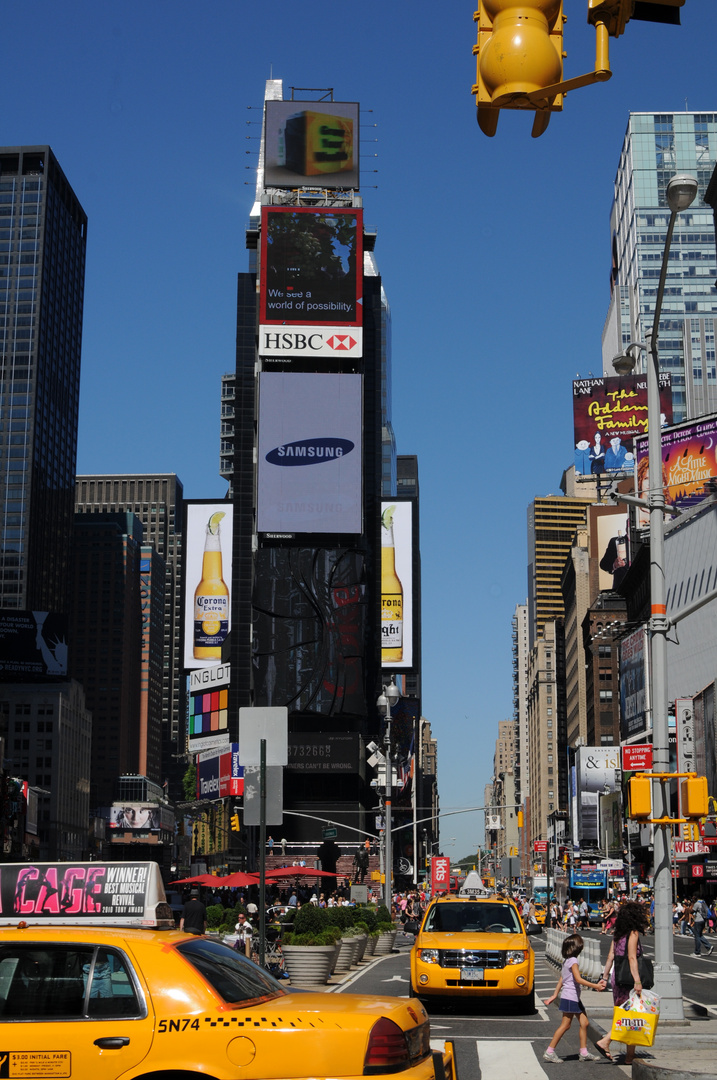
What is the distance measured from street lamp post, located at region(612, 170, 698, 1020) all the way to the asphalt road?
1.18 metres

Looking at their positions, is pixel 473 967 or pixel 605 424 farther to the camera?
pixel 605 424

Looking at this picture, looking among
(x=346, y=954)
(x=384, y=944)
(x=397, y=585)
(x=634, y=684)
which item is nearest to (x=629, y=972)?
(x=346, y=954)

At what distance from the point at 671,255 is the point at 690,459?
87.4m

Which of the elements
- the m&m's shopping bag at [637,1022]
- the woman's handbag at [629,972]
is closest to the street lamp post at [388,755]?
the woman's handbag at [629,972]

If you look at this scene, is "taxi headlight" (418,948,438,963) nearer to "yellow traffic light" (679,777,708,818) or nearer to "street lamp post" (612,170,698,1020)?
"street lamp post" (612,170,698,1020)

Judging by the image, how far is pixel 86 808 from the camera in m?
190

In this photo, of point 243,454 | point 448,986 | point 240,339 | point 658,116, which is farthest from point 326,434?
point 658,116

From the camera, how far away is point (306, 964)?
75.5 feet

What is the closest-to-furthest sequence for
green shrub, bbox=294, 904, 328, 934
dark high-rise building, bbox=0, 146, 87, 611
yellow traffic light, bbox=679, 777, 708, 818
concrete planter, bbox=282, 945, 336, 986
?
yellow traffic light, bbox=679, 777, 708, 818 < concrete planter, bbox=282, 945, 336, 986 < green shrub, bbox=294, 904, 328, 934 < dark high-rise building, bbox=0, 146, 87, 611

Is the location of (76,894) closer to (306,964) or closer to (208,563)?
(306,964)

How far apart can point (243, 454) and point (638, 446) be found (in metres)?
39.4

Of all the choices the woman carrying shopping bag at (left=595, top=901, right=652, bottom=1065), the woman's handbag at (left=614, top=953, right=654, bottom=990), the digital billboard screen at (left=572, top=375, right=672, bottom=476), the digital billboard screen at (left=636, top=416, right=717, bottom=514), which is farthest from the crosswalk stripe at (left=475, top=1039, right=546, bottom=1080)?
the digital billboard screen at (left=572, top=375, right=672, bottom=476)

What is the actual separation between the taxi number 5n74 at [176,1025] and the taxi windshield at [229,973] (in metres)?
0.26

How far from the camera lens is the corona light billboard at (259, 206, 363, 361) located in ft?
349
